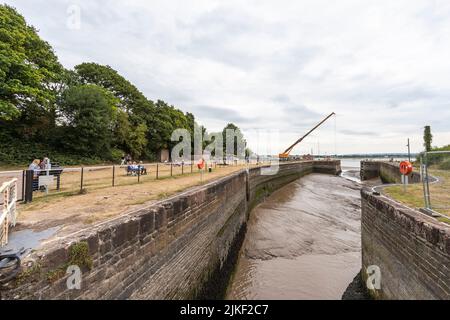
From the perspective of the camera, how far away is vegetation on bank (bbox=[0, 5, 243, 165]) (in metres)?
14.4

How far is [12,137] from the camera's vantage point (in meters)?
17.8

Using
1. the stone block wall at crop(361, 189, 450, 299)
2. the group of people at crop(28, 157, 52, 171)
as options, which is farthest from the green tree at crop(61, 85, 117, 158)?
the stone block wall at crop(361, 189, 450, 299)

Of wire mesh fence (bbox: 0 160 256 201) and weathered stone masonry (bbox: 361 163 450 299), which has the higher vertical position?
wire mesh fence (bbox: 0 160 256 201)

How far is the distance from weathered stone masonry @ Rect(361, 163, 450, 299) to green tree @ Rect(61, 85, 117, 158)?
22861mm

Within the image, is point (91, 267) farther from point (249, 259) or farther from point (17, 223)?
point (249, 259)

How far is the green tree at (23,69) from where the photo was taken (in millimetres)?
13612

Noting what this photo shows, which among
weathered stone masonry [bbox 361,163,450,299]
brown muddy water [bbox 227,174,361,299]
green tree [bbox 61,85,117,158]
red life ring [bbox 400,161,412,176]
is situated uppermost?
green tree [bbox 61,85,117,158]

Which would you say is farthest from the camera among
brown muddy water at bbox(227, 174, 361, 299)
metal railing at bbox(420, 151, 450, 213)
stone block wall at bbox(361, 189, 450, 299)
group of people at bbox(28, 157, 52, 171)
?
group of people at bbox(28, 157, 52, 171)

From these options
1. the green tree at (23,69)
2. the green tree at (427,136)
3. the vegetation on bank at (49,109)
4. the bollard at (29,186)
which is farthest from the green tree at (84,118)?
the green tree at (427,136)

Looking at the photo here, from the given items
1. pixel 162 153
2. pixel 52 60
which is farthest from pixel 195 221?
pixel 162 153

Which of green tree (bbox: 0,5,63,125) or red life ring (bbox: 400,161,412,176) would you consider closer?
red life ring (bbox: 400,161,412,176)

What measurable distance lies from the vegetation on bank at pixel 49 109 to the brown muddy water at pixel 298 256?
1737 cm

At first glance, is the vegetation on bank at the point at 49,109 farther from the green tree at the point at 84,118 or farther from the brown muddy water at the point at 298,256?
the brown muddy water at the point at 298,256

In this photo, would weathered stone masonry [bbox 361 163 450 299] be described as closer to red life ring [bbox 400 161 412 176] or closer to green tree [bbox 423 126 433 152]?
red life ring [bbox 400 161 412 176]
